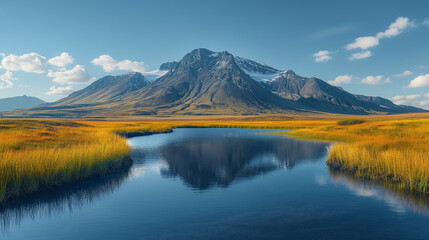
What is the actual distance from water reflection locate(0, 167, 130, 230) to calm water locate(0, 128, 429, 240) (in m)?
0.05

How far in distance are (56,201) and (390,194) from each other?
22.7 meters

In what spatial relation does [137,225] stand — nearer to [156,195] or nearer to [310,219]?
[156,195]

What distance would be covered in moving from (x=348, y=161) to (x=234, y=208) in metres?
14.6

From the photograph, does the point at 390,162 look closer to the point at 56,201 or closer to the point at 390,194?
the point at 390,194

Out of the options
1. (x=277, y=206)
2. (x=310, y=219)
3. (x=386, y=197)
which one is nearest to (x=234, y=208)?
(x=277, y=206)

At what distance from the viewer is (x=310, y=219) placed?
13406mm

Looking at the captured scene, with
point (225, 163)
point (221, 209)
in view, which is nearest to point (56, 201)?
point (221, 209)

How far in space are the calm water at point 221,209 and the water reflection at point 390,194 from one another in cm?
5

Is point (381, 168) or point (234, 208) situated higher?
point (381, 168)

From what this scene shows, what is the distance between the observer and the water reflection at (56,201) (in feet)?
43.9

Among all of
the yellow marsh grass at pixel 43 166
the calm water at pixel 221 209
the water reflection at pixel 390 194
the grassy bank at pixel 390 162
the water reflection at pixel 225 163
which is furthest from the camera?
the water reflection at pixel 225 163

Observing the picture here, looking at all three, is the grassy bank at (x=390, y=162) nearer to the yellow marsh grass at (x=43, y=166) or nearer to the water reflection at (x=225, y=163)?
the water reflection at (x=225, y=163)

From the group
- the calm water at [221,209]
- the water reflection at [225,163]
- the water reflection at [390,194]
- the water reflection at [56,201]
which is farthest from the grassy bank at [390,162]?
the water reflection at [56,201]

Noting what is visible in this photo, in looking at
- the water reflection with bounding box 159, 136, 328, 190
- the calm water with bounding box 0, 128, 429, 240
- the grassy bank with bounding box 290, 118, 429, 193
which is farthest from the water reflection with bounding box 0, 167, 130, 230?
the grassy bank with bounding box 290, 118, 429, 193
